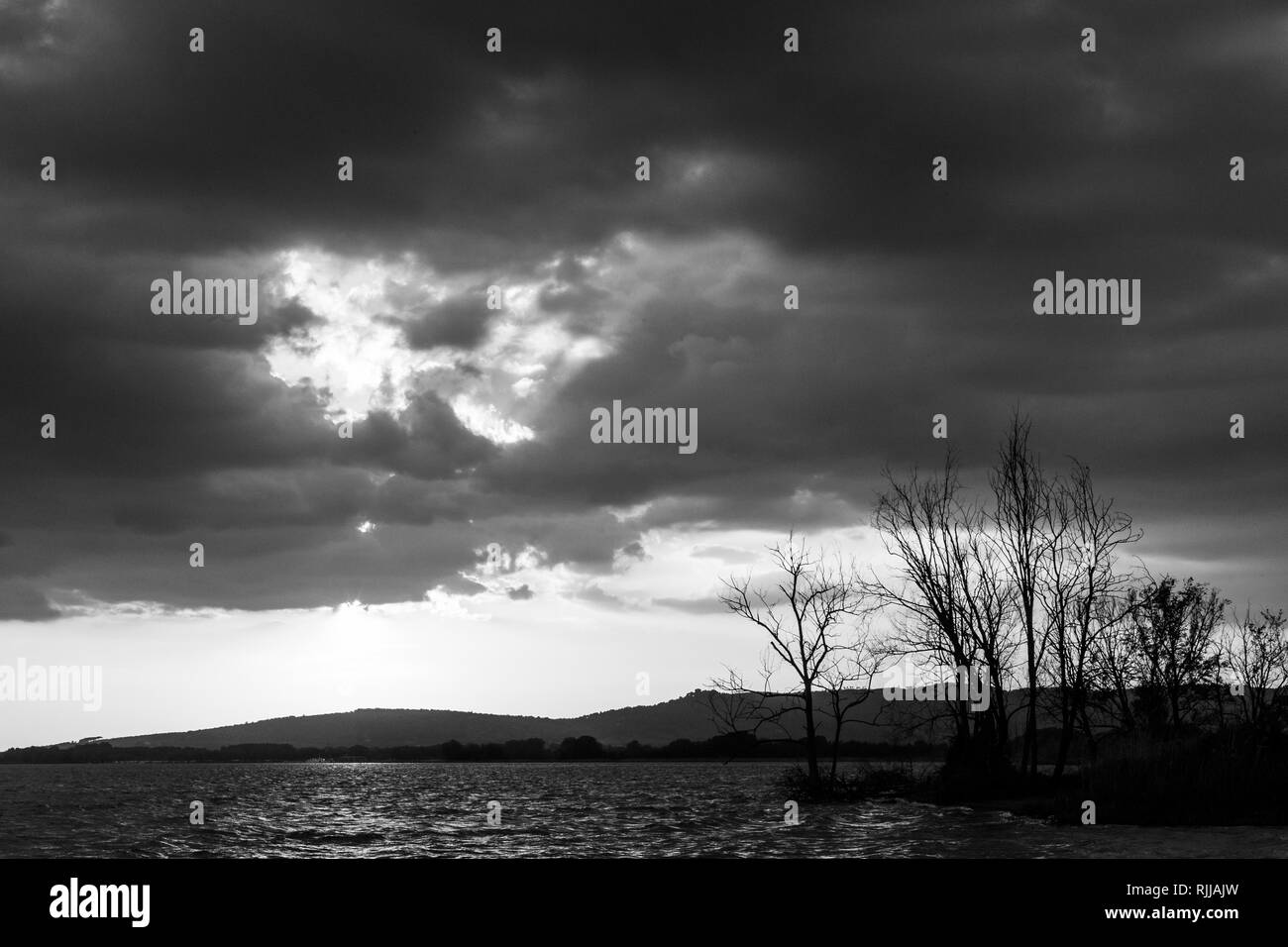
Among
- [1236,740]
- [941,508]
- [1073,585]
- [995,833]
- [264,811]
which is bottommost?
[264,811]

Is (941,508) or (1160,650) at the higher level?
(941,508)

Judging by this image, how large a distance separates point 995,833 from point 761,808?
84.9 ft

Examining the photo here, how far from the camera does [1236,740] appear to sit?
40188 millimetres
